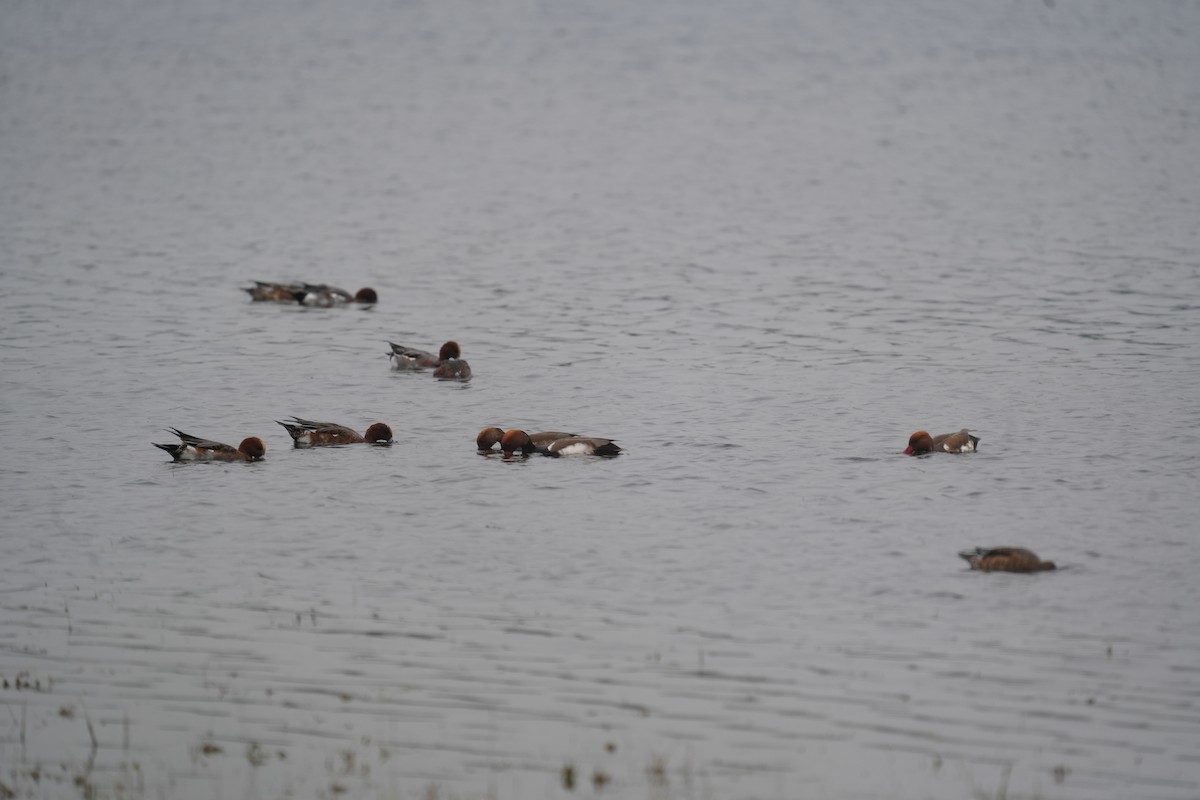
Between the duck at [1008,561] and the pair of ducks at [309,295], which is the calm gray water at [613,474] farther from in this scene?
the pair of ducks at [309,295]

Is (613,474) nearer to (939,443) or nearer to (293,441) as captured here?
(939,443)

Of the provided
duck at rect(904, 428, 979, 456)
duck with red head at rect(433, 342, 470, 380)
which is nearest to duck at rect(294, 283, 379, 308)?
duck with red head at rect(433, 342, 470, 380)

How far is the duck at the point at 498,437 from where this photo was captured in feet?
62.1

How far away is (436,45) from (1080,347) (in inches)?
2257

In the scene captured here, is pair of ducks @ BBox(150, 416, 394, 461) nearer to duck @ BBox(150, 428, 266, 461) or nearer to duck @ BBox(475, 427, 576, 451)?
duck @ BBox(150, 428, 266, 461)

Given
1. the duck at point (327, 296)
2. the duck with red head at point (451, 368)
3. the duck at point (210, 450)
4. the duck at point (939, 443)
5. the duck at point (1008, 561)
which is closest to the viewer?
the duck at point (1008, 561)

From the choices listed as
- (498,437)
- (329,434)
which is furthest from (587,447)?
(329,434)

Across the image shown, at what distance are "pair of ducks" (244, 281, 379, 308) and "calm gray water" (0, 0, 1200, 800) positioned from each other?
0.62 metres

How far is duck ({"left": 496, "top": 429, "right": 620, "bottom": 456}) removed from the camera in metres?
18.6

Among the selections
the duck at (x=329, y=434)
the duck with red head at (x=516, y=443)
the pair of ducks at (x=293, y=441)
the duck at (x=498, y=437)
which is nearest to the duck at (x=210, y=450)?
the pair of ducks at (x=293, y=441)

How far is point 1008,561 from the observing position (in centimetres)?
1417

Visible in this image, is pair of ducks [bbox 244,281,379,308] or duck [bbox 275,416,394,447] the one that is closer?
duck [bbox 275,416,394,447]

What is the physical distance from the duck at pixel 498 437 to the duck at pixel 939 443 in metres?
4.26

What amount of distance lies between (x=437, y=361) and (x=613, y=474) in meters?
6.52
